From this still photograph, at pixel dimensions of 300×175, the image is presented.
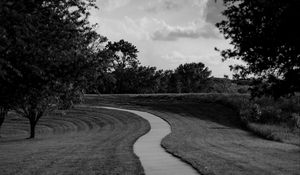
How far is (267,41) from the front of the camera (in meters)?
9.61

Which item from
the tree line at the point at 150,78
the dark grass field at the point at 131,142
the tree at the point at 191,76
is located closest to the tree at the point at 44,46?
the dark grass field at the point at 131,142

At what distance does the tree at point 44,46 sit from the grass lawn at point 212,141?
554 cm

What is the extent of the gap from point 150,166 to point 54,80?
4.57 metres

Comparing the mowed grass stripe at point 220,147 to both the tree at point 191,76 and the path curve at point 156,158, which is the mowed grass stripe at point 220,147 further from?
the tree at point 191,76

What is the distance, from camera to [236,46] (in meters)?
10.9

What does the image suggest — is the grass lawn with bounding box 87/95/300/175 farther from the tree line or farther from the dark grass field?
the tree line

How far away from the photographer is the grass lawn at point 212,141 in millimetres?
16109

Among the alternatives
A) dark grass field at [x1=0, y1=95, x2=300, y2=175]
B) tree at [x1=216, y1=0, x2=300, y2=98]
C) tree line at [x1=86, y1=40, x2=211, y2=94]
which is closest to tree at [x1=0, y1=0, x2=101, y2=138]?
dark grass field at [x1=0, y1=95, x2=300, y2=175]

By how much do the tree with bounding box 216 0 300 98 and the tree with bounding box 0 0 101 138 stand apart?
16.5 feet

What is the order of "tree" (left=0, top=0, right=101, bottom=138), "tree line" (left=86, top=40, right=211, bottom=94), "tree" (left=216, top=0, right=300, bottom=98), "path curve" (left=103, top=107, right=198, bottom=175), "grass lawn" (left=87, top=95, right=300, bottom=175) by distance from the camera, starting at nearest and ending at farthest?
"tree" (left=216, top=0, right=300, bottom=98)
"tree" (left=0, top=0, right=101, bottom=138)
"path curve" (left=103, top=107, right=198, bottom=175)
"grass lawn" (left=87, top=95, right=300, bottom=175)
"tree line" (left=86, top=40, right=211, bottom=94)

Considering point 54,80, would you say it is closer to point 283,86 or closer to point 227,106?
point 283,86

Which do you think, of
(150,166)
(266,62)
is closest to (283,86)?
(266,62)

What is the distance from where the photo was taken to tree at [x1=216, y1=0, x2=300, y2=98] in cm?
905

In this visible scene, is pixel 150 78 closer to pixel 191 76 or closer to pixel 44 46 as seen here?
pixel 191 76
